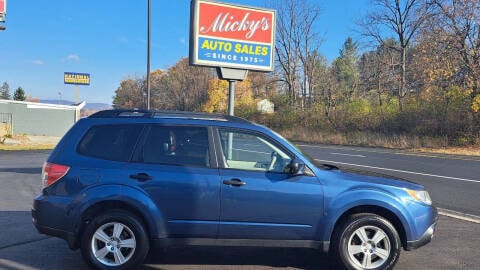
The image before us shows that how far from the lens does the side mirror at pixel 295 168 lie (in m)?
4.64

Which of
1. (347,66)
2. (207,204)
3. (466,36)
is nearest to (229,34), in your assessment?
(207,204)

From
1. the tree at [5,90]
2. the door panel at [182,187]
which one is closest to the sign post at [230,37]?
the door panel at [182,187]

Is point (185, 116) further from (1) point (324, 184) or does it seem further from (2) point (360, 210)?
(2) point (360, 210)

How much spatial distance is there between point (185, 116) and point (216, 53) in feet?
20.3

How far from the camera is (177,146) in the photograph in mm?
4832

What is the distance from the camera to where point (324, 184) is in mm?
4699

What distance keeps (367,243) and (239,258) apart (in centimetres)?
148

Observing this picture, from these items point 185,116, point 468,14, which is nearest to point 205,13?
point 185,116

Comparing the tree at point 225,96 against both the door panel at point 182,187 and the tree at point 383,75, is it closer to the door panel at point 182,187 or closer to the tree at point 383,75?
the tree at point 383,75

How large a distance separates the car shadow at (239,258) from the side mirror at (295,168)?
3.34 ft

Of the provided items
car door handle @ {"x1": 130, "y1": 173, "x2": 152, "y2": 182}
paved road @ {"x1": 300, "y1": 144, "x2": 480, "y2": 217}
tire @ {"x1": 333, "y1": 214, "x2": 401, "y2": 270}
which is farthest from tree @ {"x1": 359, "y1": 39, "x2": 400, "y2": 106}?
car door handle @ {"x1": 130, "y1": 173, "x2": 152, "y2": 182}

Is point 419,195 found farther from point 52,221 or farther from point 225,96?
point 225,96

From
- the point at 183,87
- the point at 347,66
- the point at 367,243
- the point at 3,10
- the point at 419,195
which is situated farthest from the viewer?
the point at 183,87

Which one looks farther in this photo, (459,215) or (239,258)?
(459,215)
